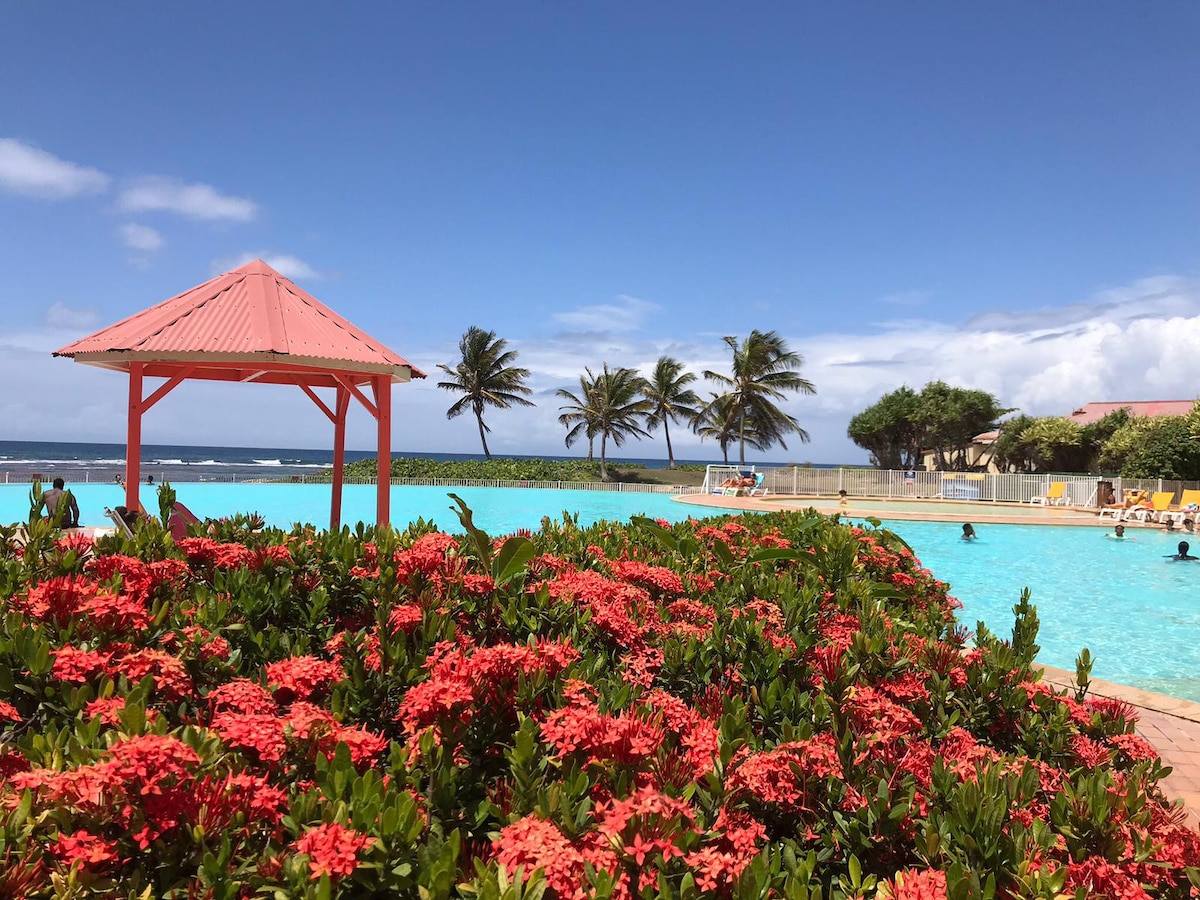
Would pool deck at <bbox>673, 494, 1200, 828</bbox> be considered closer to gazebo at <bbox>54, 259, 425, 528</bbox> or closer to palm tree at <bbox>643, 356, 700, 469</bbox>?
gazebo at <bbox>54, 259, 425, 528</bbox>

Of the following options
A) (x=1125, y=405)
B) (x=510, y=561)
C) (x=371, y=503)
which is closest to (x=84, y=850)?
(x=510, y=561)

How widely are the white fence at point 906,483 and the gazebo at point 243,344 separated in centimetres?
2625

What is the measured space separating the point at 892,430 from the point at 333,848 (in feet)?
168

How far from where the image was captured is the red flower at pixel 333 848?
1303mm

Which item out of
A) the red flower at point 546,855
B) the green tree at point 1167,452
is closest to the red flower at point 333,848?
the red flower at point 546,855

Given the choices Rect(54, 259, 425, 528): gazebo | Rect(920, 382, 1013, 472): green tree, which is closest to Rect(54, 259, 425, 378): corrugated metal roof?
Rect(54, 259, 425, 528): gazebo

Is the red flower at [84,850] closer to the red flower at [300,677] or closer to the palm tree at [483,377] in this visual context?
the red flower at [300,677]

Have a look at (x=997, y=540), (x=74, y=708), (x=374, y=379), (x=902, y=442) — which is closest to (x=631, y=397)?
(x=902, y=442)

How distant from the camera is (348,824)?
1.44m

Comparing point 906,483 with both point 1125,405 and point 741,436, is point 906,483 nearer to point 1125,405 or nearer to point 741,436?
point 741,436

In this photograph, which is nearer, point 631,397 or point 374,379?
point 374,379

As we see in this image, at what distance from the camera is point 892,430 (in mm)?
48125

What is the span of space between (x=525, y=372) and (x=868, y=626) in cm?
4372

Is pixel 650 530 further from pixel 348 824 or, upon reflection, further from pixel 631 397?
pixel 631 397
